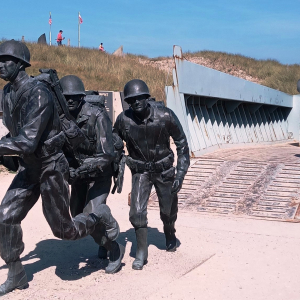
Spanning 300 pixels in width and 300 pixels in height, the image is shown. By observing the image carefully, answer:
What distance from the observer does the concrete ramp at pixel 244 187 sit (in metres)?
8.79

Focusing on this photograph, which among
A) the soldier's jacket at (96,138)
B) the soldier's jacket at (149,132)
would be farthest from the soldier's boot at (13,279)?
the soldier's jacket at (149,132)

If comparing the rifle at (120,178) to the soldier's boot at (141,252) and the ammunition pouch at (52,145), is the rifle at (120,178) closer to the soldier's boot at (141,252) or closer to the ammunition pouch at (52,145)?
the soldier's boot at (141,252)

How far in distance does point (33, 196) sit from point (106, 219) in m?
0.84

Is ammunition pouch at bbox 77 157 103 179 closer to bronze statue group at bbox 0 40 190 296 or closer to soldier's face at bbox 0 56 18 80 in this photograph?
bronze statue group at bbox 0 40 190 296

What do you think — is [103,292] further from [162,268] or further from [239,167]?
[239,167]

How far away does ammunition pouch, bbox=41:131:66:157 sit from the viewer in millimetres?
4637

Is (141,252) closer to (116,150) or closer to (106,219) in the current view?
(106,219)

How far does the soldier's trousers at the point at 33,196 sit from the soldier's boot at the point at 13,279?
81 mm

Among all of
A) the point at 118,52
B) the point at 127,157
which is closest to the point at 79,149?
the point at 127,157

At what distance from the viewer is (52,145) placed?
4664 mm

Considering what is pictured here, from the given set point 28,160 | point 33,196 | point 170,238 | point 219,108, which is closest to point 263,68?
point 219,108

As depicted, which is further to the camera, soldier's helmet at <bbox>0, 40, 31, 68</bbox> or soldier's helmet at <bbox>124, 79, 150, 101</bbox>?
soldier's helmet at <bbox>124, 79, 150, 101</bbox>

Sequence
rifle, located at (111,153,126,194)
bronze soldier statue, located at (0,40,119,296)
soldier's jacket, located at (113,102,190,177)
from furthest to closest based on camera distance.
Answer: soldier's jacket, located at (113,102,190,177) < rifle, located at (111,153,126,194) < bronze soldier statue, located at (0,40,119,296)

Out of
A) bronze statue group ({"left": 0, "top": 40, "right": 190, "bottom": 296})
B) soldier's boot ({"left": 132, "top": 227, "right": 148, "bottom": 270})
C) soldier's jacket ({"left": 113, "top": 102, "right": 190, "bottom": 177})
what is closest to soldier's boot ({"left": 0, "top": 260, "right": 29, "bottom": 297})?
bronze statue group ({"left": 0, "top": 40, "right": 190, "bottom": 296})
